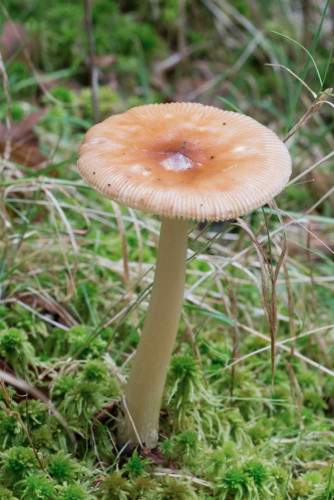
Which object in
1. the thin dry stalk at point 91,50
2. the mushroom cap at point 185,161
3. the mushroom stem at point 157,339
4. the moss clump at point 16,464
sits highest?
the thin dry stalk at point 91,50

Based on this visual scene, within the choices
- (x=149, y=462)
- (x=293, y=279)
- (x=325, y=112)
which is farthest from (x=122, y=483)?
(x=325, y=112)

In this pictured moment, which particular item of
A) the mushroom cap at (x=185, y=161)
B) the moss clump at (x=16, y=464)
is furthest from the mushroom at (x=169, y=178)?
the moss clump at (x=16, y=464)

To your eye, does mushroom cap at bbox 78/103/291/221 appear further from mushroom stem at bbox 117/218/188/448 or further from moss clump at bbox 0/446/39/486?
moss clump at bbox 0/446/39/486

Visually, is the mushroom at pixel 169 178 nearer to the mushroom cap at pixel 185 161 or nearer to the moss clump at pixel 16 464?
the mushroom cap at pixel 185 161

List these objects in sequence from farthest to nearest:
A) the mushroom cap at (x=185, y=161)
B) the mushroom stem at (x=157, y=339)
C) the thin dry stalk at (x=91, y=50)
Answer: the thin dry stalk at (x=91, y=50) < the mushroom stem at (x=157, y=339) < the mushroom cap at (x=185, y=161)

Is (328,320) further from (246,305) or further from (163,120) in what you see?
(163,120)

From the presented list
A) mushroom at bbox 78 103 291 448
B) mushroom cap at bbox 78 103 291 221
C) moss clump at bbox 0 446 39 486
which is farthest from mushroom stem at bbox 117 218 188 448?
moss clump at bbox 0 446 39 486

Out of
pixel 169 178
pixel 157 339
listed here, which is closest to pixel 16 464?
pixel 157 339
